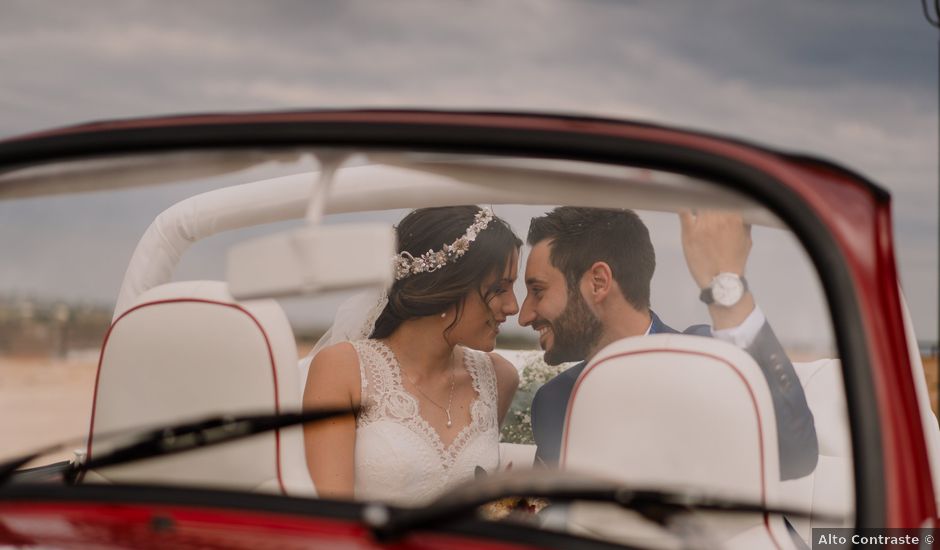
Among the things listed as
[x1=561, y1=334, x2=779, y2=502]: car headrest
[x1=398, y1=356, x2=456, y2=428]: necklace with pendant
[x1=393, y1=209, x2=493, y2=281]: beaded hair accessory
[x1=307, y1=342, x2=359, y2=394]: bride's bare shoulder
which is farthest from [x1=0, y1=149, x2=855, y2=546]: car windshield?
[x1=398, y1=356, x2=456, y2=428]: necklace with pendant

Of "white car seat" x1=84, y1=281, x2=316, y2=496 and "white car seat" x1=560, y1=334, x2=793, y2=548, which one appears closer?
"white car seat" x1=560, y1=334, x2=793, y2=548

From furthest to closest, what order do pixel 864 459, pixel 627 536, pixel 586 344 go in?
pixel 586 344 < pixel 627 536 < pixel 864 459

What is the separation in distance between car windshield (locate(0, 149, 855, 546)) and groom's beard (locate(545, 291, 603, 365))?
8 centimetres

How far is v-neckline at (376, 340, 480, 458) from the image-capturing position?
3004mm

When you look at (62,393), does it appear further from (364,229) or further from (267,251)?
(364,229)

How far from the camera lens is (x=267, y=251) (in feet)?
4.93

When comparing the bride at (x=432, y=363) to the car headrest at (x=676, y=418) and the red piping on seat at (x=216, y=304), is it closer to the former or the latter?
the red piping on seat at (x=216, y=304)

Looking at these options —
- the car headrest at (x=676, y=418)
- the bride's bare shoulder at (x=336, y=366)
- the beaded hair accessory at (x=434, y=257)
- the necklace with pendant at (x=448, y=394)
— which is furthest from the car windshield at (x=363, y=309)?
the necklace with pendant at (x=448, y=394)

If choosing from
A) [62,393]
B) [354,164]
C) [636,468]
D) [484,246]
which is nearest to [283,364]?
[62,393]

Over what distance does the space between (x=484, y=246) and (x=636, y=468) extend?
4.55ft

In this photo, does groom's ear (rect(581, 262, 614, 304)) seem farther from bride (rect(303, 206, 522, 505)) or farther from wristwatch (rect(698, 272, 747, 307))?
wristwatch (rect(698, 272, 747, 307))

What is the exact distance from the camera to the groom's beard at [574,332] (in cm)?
284

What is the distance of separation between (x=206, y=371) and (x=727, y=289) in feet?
3.39

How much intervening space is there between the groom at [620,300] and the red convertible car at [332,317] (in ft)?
0.16
